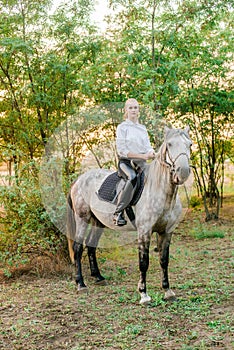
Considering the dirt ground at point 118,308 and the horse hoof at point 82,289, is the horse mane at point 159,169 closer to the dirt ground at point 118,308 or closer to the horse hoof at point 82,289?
the dirt ground at point 118,308

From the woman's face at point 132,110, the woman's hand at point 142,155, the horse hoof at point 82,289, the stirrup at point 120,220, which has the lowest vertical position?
the horse hoof at point 82,289

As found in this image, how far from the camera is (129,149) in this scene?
464cm

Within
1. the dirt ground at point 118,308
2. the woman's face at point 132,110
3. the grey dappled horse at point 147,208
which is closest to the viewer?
the dirt ground at point 118,308

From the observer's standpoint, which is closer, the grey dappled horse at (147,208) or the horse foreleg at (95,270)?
the grey dappled horse at (147,208)

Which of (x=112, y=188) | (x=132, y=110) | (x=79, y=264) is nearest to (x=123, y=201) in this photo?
(x=112, y=188)

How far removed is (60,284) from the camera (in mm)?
5480

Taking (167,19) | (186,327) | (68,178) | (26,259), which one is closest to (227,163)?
(167,19)

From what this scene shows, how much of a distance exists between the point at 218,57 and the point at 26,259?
605 centimetres

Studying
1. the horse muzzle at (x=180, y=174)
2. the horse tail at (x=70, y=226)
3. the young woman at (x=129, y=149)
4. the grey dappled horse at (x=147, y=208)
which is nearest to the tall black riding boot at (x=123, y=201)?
the young woman at (x=129, y=149)

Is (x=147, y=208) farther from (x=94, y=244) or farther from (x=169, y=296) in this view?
(x=94, y=244)

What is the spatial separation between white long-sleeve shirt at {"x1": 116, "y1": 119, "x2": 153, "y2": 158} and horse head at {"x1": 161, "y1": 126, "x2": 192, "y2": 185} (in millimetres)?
406

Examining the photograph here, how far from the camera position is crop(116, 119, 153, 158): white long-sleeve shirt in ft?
15.1

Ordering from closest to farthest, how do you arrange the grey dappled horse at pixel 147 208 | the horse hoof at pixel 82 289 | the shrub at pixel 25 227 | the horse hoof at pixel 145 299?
the grey dappled horse at pixel 147 208 < the horse hoof at pixel 145 299 < the horse hoof at pixel 82 289 < the shrub at pixel 25 227

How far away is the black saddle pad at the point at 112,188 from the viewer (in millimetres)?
4691
